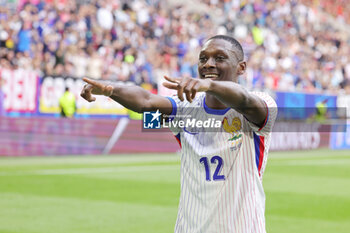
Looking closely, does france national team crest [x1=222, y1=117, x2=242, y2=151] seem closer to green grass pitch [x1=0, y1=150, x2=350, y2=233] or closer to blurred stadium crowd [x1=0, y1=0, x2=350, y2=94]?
green grass pitch [x1=0, y1=150, x2=350, y2=233]

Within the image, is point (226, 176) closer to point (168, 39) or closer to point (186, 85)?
point (186, 85)

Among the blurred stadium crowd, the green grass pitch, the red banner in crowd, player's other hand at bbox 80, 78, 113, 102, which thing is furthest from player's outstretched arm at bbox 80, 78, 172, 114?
the blurred stadium crowd

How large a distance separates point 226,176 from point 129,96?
76 cm

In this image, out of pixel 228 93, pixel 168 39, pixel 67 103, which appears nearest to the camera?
pixel 228 93

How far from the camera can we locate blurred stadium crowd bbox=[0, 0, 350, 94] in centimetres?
1895

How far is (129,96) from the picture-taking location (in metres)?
3.45

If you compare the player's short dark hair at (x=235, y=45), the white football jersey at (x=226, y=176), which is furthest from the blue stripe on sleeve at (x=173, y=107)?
the player's short dark hair at (x=235, y=45)

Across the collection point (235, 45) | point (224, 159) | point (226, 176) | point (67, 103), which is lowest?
point (226, 176)

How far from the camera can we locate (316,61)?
31.2 meters

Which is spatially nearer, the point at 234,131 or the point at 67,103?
the point at 234,131

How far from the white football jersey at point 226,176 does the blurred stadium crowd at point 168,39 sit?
14.5 metres

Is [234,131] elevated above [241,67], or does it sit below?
below

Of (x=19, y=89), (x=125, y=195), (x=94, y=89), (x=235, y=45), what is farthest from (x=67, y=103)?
(x=94, y=89)

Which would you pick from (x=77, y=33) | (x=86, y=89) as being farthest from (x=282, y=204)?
(x=77, y=33)
